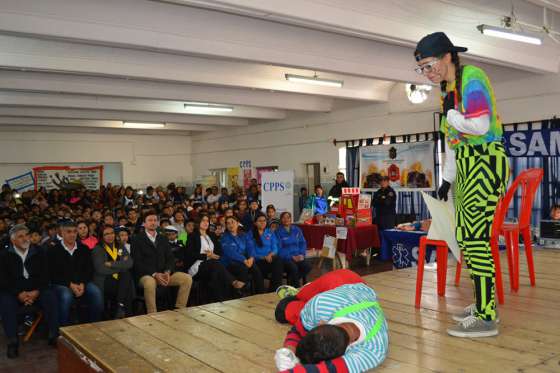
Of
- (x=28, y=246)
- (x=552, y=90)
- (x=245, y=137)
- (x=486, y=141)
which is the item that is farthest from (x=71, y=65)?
(x=245, y=137)

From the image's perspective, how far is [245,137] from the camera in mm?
15398

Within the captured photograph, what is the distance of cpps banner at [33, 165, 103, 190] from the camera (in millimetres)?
15680

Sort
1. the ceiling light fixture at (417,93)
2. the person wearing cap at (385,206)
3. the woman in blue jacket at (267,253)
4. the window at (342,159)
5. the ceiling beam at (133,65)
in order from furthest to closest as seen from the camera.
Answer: the window at (342,159) < the ceiling light fixture at (417,93) < the person wearing cap at (385,206) < the ceiling beam at (133,65) < the woman in blue jacket at (267,253)

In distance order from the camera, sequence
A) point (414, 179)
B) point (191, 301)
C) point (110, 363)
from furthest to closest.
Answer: point (414, 179) → point (191, 301) → point (110, 363)

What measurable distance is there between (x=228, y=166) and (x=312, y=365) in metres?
14.6

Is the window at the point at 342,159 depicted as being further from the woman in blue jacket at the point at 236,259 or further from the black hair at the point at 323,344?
the black hair at the point at 323,344

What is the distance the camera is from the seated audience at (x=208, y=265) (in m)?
5.33

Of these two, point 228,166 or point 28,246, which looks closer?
point 28,246

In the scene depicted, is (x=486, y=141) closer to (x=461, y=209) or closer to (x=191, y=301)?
(x=461, y=209)

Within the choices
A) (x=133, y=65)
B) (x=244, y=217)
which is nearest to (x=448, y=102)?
(x=133, y=65)

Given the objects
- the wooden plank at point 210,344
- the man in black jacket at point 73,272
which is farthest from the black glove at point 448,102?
the man in black jacket at point 73,272

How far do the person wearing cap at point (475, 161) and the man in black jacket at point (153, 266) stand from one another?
3.18 metres

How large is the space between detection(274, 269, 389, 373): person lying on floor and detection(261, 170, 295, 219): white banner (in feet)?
23.7

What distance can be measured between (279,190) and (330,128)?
3370mm
